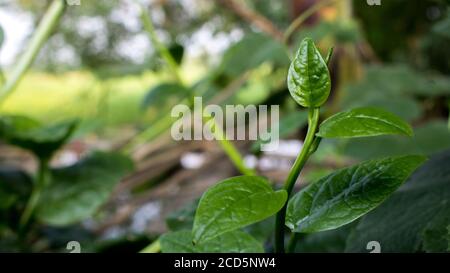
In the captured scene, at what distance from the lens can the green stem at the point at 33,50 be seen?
507 mm

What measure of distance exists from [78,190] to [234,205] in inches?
13.7

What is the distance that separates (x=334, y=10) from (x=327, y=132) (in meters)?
1.00

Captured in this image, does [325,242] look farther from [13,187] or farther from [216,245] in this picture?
[13,187]

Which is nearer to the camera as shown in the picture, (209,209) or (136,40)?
Answer: (209,209)

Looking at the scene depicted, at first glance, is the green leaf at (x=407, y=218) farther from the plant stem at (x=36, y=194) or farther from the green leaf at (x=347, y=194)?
the plant stem at (x=36, y=194)

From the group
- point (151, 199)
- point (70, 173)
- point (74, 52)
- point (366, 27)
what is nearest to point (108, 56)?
point (74, 52)

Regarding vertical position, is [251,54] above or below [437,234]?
above

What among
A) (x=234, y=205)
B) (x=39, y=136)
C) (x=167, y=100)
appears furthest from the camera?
(x=167, y=100)

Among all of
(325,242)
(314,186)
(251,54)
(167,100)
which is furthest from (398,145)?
(167,100)

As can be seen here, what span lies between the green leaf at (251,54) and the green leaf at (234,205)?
1.55 ft

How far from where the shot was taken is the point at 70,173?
521 millimetres

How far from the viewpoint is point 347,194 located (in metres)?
0.21

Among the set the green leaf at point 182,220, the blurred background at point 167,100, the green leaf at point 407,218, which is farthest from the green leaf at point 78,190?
the green leaf at point 407,218

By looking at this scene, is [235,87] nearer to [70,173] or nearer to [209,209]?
[70,173]
